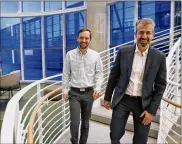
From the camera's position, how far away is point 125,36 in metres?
7.52

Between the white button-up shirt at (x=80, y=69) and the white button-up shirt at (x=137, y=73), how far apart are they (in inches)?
30.0

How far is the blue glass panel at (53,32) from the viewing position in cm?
930

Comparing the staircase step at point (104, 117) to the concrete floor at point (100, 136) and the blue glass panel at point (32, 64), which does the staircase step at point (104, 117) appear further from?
the blue glass panel at point (32, 64)

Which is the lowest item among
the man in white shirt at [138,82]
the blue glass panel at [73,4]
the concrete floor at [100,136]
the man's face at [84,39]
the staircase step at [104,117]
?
the concrete floor at [100,136]

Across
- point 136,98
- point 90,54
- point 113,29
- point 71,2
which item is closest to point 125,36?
point 113,29

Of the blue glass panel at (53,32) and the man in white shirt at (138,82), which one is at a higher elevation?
the blue glass panel at (53,32)

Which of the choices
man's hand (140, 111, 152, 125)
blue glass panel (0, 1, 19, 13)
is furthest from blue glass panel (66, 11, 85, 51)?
man's hand (140, 111, 152, 125)

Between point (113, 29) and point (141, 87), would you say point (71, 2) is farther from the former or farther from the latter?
point (141, 87)

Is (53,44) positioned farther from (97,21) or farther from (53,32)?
(97,21)

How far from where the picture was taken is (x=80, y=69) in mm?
2783

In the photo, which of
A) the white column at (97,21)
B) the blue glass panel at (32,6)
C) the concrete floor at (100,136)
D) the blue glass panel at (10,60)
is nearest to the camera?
the concrete floor at (100,136)

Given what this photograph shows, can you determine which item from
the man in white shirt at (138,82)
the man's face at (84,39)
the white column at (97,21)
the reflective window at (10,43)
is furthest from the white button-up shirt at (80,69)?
the reflective window at (10,43)

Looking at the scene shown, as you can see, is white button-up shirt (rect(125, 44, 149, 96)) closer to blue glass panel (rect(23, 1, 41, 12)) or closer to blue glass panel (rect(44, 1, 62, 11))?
blue glass panel (rect(44, 1, 62, 11))

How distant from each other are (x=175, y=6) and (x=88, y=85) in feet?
13.8
